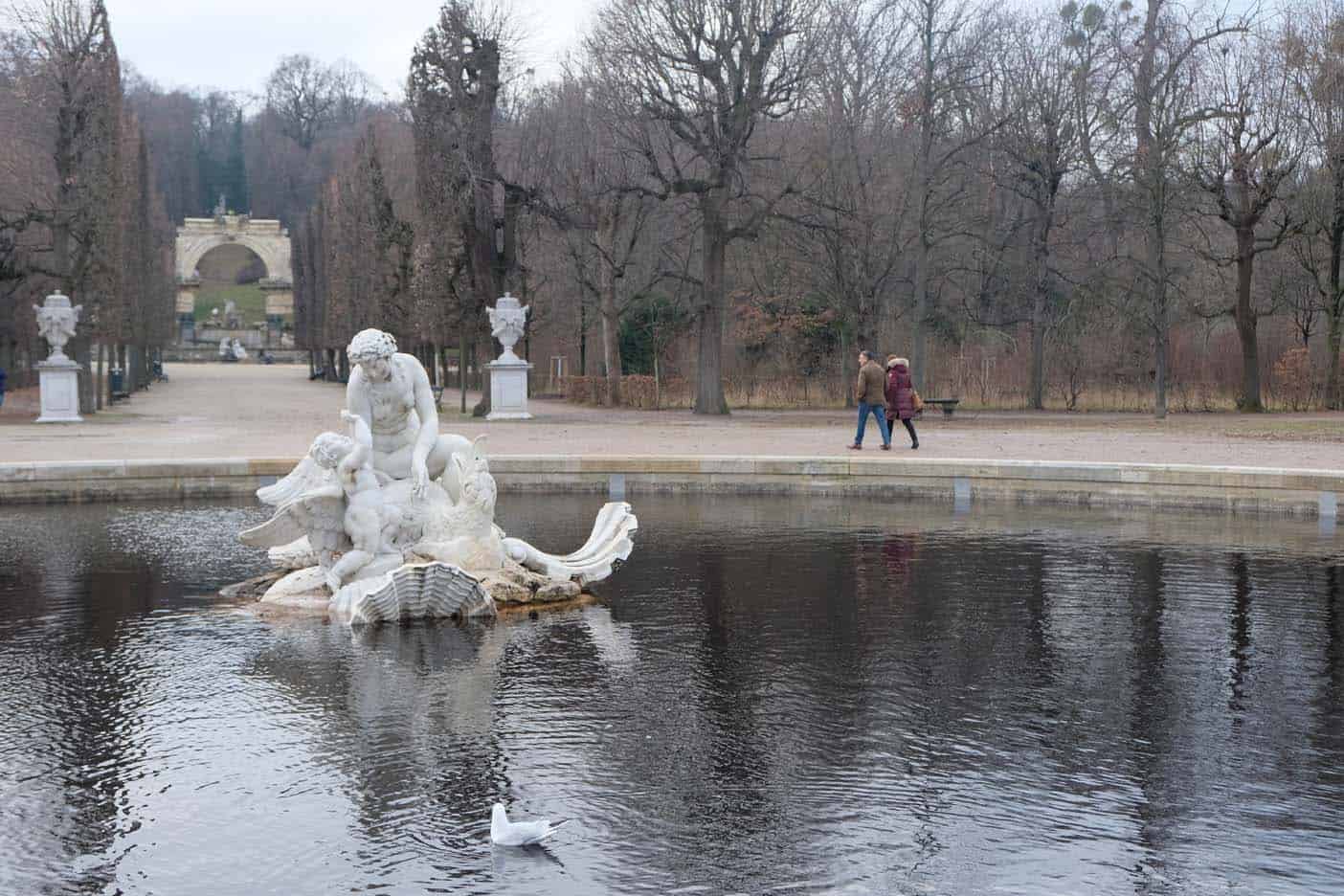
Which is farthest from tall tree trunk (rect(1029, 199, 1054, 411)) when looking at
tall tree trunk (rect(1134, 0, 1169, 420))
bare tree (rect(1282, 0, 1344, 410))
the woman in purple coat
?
the woman in purple coat

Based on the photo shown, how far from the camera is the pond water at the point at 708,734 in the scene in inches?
213

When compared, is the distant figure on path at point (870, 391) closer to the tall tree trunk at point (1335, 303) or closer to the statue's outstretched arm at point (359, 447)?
the statue's outstretched arm at point (359, 447)

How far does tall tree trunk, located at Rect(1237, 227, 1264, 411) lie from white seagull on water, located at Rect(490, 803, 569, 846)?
29.5m

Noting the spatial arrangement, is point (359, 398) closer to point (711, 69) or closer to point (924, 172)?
point (711, 69)

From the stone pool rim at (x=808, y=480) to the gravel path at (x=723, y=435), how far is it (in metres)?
2.31

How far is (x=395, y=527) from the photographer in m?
10.1

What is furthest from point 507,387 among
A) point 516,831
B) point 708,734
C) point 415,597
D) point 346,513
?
point 516,831

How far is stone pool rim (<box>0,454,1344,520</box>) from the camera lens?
49.9 feet

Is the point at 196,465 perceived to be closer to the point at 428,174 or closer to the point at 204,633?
the point at 204,633

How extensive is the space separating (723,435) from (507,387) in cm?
766

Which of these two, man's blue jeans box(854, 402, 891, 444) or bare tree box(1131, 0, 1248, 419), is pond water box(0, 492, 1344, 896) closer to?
man's blue jeans box(854, 402, 891, 444)

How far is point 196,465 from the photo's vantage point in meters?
16.2

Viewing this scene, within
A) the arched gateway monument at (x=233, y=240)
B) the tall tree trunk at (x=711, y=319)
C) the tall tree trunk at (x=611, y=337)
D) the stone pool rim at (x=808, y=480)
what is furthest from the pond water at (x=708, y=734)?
the arched gateway monument at (x=233, y=240)

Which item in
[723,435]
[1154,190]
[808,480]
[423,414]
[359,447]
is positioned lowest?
[808,480]
